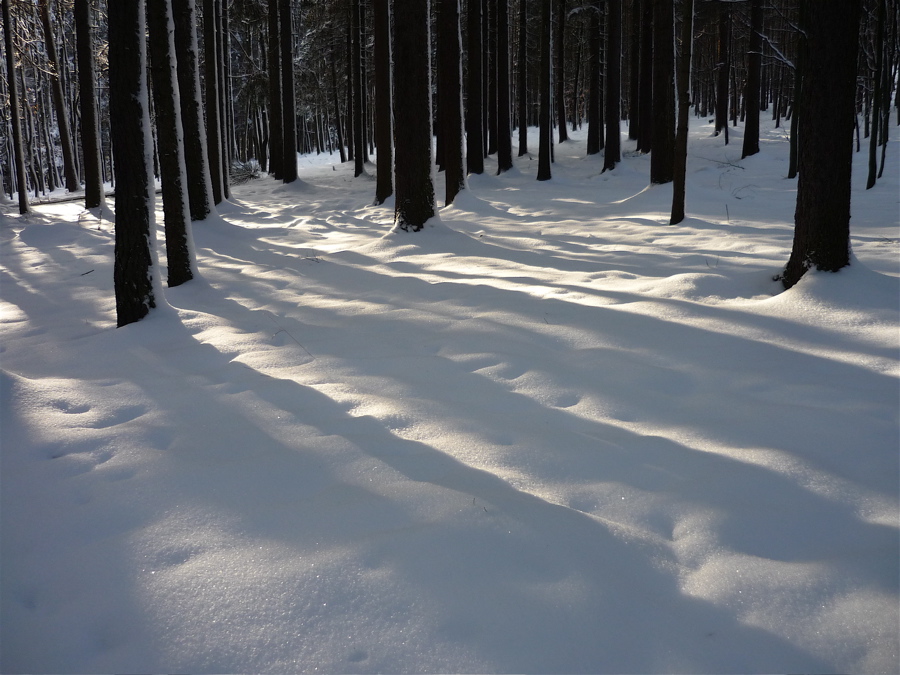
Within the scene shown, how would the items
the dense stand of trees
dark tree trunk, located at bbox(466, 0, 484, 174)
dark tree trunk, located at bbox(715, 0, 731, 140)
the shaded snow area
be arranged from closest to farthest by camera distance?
the shaded snow area, the dense stand of trees, dark tree trunk, located at bbox(466, 0, 484, 174), dark tree trunk, located at bbox(715, 0, 731, 140)

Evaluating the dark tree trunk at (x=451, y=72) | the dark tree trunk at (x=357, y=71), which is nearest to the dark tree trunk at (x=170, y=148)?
the dark tree trunk at (x=451, y=72)

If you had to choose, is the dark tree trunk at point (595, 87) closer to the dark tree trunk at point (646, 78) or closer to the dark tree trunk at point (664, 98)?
the dark tree trunk at point (646, 78)

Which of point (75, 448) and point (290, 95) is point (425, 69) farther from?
point (290, 95)

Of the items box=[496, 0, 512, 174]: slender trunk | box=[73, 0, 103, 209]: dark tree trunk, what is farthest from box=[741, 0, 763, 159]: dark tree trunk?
box=[73, 0, 103, 209]: dark tree trunk

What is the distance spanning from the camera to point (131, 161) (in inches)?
218

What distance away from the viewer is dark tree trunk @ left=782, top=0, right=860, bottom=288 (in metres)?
4.70

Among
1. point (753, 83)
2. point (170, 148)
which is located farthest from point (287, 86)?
point (170, 148)

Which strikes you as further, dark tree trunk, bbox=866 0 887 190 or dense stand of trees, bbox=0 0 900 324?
dark tree trunk, bbox=866 0 887 190

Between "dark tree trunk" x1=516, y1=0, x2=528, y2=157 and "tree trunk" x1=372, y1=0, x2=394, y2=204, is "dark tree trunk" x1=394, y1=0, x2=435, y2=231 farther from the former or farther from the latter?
"dark tree trunk" x1=516, y1=0, x2=528, y2=157

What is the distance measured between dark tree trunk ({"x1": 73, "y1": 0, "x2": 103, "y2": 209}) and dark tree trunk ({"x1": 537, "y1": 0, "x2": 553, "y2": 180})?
34.6ft

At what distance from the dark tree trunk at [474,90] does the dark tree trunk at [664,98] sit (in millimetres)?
4800

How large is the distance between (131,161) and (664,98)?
37.2 feet

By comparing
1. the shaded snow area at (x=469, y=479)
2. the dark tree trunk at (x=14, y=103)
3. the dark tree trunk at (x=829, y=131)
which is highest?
the dark tree trunk at (x=14, y=103)

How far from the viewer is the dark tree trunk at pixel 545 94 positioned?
49.5 feet
